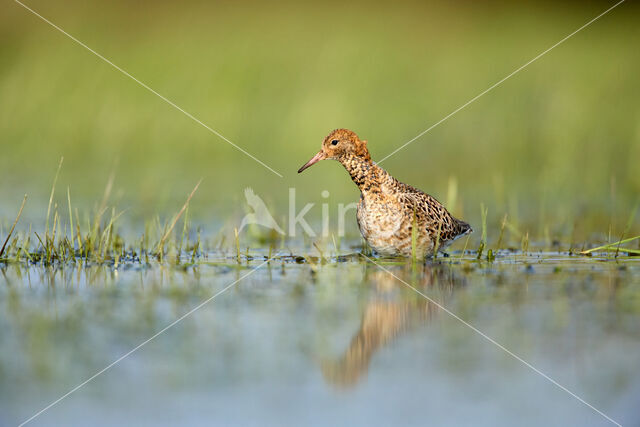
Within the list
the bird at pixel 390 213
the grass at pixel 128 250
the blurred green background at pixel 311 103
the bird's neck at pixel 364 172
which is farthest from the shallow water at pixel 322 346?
the blurred green background at pixel 311 103

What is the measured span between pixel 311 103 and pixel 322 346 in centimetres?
961

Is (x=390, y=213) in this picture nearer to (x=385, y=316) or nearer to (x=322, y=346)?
(x=385, y=316)

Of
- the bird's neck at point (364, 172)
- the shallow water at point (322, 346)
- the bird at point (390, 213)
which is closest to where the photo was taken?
the shallow water at point (322, 346)

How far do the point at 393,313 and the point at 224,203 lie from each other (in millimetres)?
5094

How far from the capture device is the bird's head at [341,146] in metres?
7.82

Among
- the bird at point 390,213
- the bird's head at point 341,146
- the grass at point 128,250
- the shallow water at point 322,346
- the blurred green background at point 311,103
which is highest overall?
the blurred green background at point 311,103

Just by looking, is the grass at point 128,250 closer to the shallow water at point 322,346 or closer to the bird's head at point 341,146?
the shallow water at point 322,346

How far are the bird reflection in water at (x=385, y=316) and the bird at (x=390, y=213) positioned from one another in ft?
2.14

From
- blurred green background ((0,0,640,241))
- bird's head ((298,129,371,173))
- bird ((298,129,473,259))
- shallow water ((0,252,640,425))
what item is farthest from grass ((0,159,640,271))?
blurred green background ((0,0,640,241))

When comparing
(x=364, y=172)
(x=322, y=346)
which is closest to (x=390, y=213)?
(x=364, y=172)

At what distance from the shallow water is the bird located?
2.94 feet

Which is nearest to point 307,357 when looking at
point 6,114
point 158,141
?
point 158,141

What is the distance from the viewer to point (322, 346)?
4449 millimetres

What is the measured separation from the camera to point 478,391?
3777 mm
